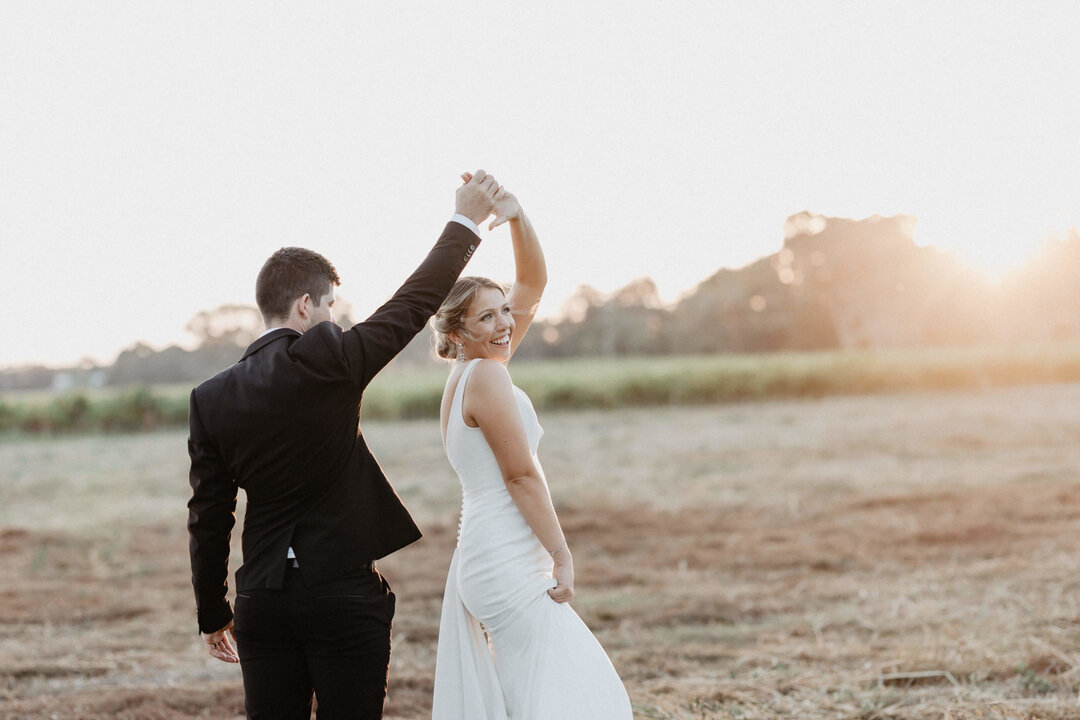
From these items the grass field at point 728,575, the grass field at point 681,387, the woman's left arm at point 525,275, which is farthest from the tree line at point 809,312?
the woman's left arm at point 525,275

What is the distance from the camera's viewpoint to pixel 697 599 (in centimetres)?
715

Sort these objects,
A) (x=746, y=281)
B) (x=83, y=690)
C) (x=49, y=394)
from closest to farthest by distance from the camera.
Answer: (x=83, y=690) < (x=49, y=394) < (x=746, y=281)

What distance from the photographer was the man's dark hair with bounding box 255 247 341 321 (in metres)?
2.35

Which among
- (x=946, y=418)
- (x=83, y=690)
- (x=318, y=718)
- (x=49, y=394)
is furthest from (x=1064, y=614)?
(x=49, y=394)

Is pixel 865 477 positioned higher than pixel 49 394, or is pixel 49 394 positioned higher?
pixel 49 394

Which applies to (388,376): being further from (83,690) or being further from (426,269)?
(426,269)

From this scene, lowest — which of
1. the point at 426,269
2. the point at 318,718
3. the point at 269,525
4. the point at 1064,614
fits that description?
the point at 1064,614

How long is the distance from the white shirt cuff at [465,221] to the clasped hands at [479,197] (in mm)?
13

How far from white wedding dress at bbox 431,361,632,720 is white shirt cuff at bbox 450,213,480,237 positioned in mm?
423

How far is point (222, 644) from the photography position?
2.62 meters

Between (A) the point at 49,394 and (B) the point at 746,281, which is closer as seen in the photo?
(A) the point at 49,394

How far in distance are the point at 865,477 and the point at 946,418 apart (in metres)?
6.50

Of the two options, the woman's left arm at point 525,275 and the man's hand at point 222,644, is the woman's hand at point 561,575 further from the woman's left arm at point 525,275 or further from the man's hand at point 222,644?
the man's hand at point 222,644

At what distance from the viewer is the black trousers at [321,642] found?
2.30m
